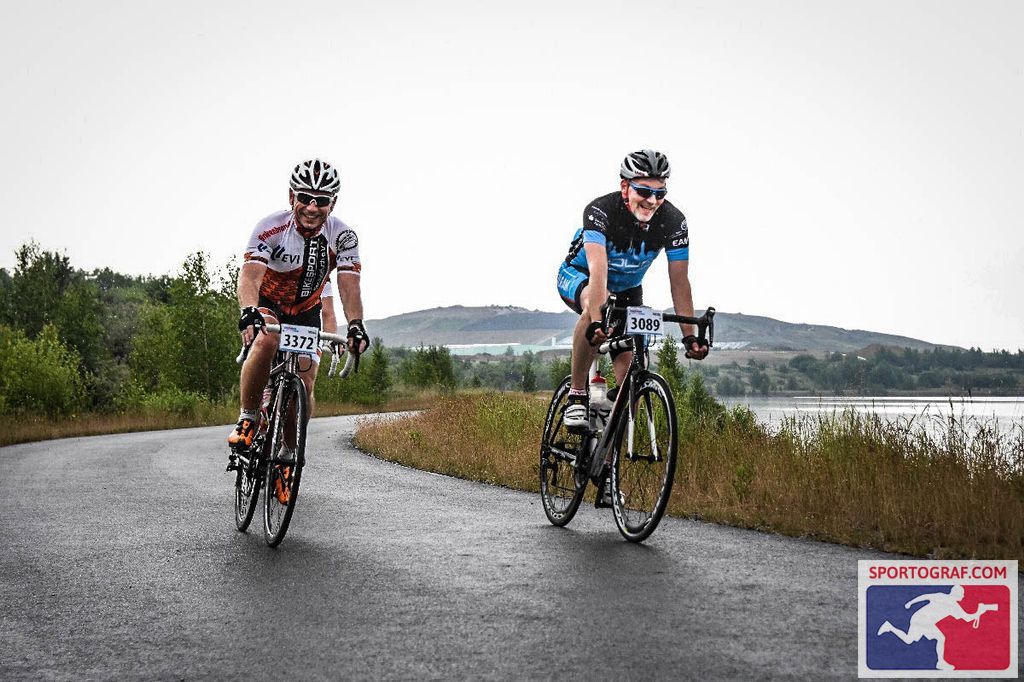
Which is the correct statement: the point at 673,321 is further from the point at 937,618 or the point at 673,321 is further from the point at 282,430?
the point at 282,430

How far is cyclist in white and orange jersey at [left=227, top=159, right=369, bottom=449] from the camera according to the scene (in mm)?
6773

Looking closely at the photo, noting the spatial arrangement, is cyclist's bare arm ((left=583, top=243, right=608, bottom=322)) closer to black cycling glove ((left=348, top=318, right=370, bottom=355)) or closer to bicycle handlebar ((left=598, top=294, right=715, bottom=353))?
bicycle handlebar ((left=598, top=294, right=715, bottom=353))

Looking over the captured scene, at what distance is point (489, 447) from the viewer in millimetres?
13289

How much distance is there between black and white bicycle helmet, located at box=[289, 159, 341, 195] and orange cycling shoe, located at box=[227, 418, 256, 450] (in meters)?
1.70

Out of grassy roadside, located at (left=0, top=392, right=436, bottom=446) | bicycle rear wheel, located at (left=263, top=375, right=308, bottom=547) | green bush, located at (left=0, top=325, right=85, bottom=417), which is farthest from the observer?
green bush, located at (left=0, top=325, right=85, bottom=417)

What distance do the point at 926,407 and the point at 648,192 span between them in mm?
4322

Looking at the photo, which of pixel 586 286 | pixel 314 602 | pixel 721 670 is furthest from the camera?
pixel 586 286

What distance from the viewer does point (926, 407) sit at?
9055 mm

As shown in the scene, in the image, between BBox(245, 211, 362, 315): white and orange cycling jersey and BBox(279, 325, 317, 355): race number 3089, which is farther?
BBox(245, 211, 362, 315): white and orange cycling jersey

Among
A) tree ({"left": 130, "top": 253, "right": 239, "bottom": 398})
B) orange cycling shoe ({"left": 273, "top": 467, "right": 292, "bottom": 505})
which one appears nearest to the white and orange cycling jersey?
orange cycling shoe ({"left": 273, "top": 467, "right": 292, "bottom": 505})

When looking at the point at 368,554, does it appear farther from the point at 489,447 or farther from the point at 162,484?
the point at 489,447

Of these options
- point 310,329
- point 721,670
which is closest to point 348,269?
point 310,329

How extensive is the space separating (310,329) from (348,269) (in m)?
0.81

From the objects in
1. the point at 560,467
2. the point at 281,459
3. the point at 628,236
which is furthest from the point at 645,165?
the point at 281,459
